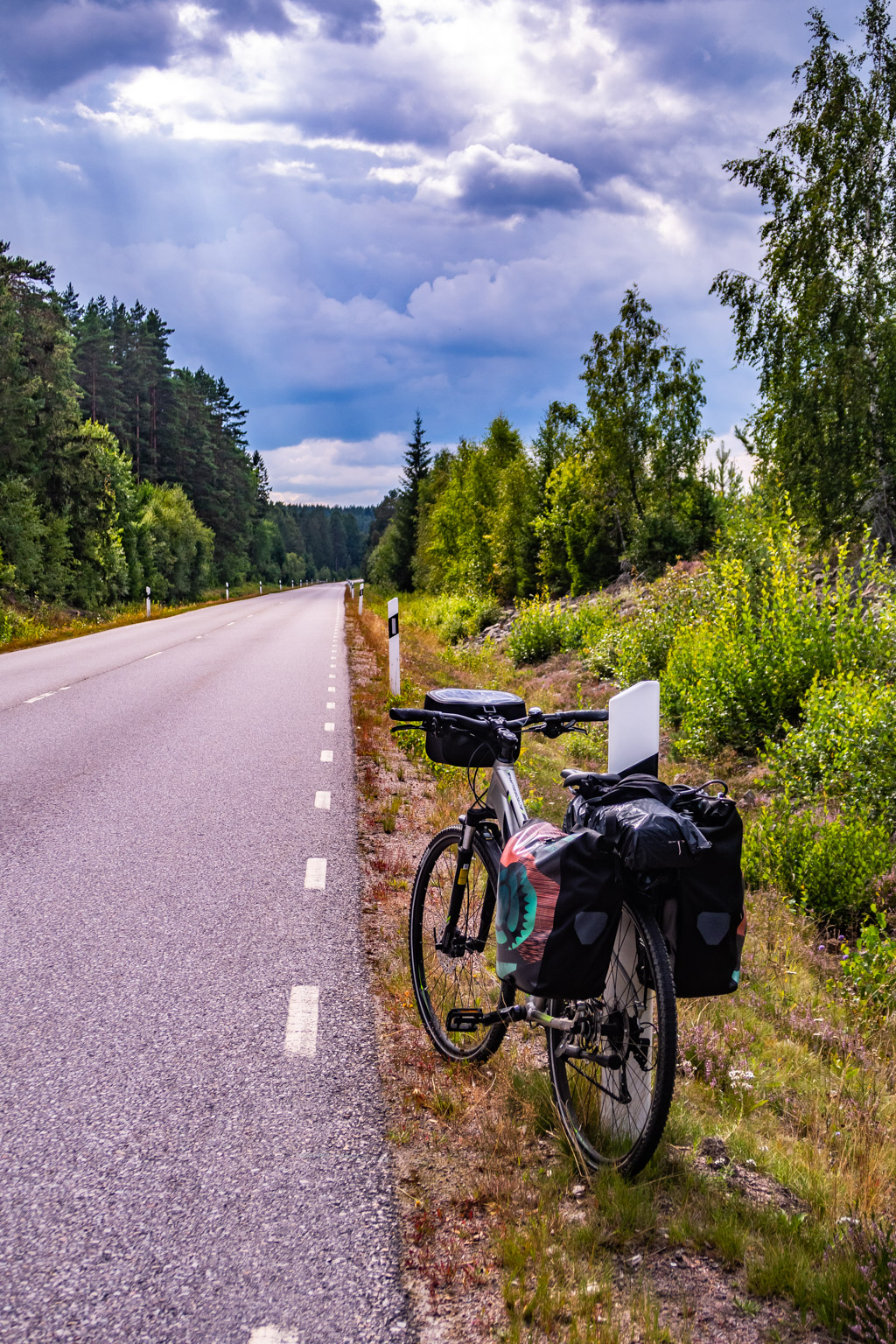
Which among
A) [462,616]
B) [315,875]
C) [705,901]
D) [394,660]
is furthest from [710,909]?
[462,616]

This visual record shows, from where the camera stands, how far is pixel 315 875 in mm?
5512

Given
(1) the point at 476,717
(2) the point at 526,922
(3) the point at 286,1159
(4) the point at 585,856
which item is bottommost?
(3) the point at 286,1159

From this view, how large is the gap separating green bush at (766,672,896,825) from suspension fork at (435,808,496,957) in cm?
405

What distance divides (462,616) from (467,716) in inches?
1190

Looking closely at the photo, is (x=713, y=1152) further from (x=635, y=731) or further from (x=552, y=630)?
(x=552, y=630)

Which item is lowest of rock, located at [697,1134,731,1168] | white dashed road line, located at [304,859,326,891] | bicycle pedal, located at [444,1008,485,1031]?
rock, located at [697,1134,731,1168]

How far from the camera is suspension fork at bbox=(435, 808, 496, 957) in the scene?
10.7 feet

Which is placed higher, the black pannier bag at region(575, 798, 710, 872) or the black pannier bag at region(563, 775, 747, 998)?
the black pannier bag at region(575, 798, 710, 872)

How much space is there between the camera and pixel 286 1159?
271cm

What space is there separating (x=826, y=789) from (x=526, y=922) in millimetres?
5361

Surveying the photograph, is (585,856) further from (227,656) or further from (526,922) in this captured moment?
(227,656)

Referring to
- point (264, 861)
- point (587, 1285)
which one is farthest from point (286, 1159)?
point (264, 861)

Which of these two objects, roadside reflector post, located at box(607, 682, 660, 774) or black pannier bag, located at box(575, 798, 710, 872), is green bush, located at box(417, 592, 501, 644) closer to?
roadside reflector post, located at box(607, 682, 660, 774)

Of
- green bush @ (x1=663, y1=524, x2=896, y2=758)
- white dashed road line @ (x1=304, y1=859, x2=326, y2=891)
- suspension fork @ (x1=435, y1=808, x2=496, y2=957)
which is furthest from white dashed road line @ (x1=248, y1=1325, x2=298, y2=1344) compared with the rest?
green bush @ (x1=663, y1=524, x2=896, y2=758)
